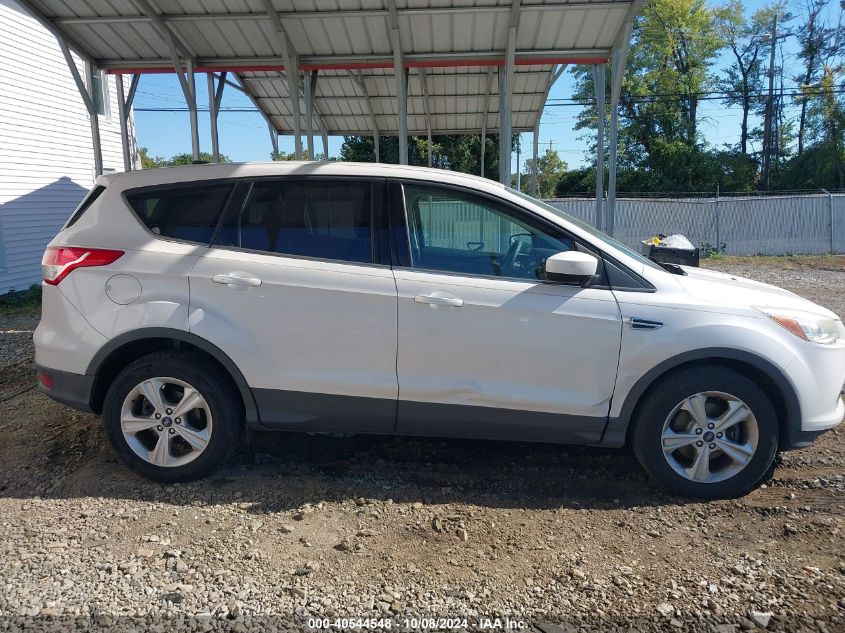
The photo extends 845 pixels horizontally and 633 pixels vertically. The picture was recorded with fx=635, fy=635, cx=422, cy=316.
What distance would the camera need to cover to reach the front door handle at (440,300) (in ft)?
12.1

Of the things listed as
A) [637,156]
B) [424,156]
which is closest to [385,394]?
[424,156]

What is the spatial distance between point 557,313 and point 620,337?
38cm

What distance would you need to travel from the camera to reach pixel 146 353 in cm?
398

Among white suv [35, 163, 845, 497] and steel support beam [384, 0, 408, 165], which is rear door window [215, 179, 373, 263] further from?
steel support beam [384, 0, 408, 165]

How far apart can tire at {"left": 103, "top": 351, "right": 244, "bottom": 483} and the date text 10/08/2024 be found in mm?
1509

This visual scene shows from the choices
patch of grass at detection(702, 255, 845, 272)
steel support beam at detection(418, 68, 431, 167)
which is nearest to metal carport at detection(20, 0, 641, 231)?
steel support beam at detection(418, 68, 431, 167)

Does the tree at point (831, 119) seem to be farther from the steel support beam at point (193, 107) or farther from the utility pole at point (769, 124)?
the steel support beam at point (193, 107)

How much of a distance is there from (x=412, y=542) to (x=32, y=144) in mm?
13408

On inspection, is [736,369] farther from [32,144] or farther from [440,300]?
[32,144]

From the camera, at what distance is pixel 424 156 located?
30.7 m

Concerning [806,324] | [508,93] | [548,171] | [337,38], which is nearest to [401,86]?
[337,38]

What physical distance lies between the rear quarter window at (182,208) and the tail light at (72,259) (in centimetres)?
30

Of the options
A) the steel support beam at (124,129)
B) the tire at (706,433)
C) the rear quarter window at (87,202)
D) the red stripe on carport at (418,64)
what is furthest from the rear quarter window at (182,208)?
the steel support beam at (124,129)

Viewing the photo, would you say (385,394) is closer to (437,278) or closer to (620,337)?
(437,278)
